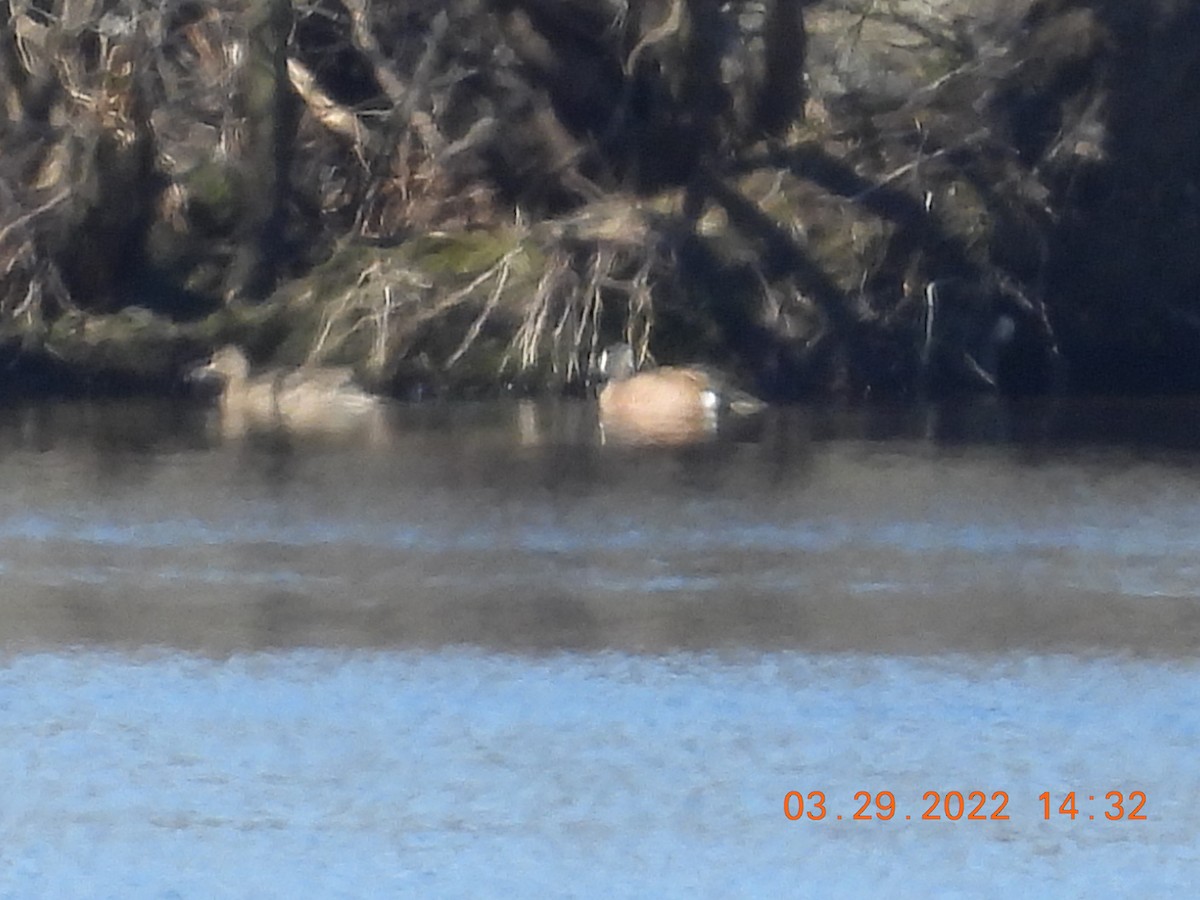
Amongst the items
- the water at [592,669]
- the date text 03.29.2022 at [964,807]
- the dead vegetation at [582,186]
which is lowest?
the water at [592,669]

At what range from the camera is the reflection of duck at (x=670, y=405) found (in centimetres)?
2356

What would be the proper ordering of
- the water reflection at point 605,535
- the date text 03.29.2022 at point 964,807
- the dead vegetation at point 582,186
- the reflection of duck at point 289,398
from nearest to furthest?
the date text 03.29.2022 at point 964,807, the water reflection at point 605,535, the reflection of duck at point 289,398, the dead vegetation at point 582,186

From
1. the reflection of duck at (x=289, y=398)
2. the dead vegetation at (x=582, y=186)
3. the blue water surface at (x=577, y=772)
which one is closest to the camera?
the blue water surface at (x=577, y=772)

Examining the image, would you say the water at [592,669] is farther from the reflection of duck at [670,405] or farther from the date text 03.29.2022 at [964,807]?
the reflection of duck at [670,405]

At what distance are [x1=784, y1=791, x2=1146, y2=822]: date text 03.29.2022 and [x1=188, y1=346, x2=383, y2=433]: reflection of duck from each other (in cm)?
1341

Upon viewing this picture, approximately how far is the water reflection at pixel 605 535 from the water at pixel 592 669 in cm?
5

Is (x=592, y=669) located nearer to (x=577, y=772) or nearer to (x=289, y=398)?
(x=577, y=772)

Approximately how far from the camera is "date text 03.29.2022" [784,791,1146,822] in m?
10.9

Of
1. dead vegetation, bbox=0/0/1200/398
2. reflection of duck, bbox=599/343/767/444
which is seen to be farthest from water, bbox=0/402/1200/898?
dead vegetation, bbox=0/0/1200/398

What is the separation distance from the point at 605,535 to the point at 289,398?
326 inches

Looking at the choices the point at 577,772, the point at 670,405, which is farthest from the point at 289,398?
the point at 577,772

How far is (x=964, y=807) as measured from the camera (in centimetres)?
1097

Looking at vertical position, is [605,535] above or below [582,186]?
below

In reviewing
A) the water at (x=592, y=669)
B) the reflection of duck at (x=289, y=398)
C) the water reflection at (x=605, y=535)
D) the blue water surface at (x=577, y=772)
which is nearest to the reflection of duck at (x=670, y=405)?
the water reflection at (x=605, y=535)
